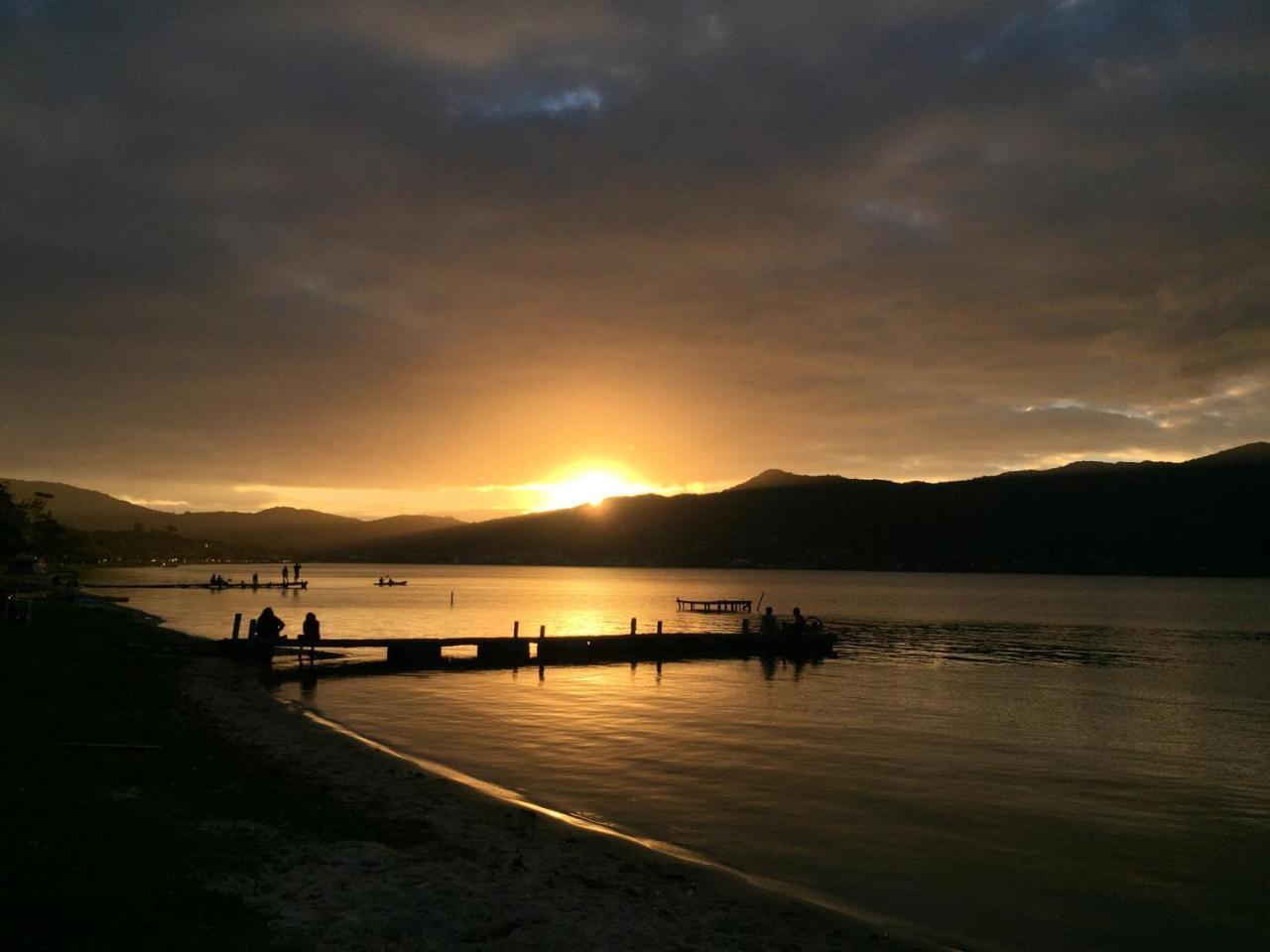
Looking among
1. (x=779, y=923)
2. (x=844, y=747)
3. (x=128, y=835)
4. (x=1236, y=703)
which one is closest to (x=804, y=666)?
(x=1236, y=703)

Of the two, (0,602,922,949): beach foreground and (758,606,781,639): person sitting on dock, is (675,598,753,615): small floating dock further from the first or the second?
(0,602,922,949): beach foreground

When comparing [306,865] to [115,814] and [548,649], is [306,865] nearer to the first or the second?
[115,814]

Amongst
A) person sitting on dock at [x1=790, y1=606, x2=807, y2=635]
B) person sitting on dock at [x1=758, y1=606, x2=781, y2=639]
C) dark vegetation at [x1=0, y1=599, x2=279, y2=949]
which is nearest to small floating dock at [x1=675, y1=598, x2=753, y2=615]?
person sitting on dock at [x1=758, y1=606, x2=781, y2=639]

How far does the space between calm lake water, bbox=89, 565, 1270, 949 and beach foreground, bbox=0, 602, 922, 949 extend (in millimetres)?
2374

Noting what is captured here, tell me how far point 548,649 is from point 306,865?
38.3 meters

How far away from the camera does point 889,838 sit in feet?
48.6

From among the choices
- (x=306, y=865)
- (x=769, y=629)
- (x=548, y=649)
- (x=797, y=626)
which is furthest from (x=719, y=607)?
(x=306, y=865)

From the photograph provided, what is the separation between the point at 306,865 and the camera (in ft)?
33.6

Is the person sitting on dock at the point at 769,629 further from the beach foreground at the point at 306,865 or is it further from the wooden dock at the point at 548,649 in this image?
the beach foreground at the point at 306,865

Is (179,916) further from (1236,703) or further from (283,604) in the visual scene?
(283,604)

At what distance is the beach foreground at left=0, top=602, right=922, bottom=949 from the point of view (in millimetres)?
8188

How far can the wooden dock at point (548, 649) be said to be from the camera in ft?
132

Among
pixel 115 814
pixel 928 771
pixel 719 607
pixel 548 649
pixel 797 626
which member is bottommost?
pixel 719 607

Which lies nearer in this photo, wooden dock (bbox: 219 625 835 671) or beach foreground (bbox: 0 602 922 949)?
beach foreground (bbox: 0 602 922 949)
